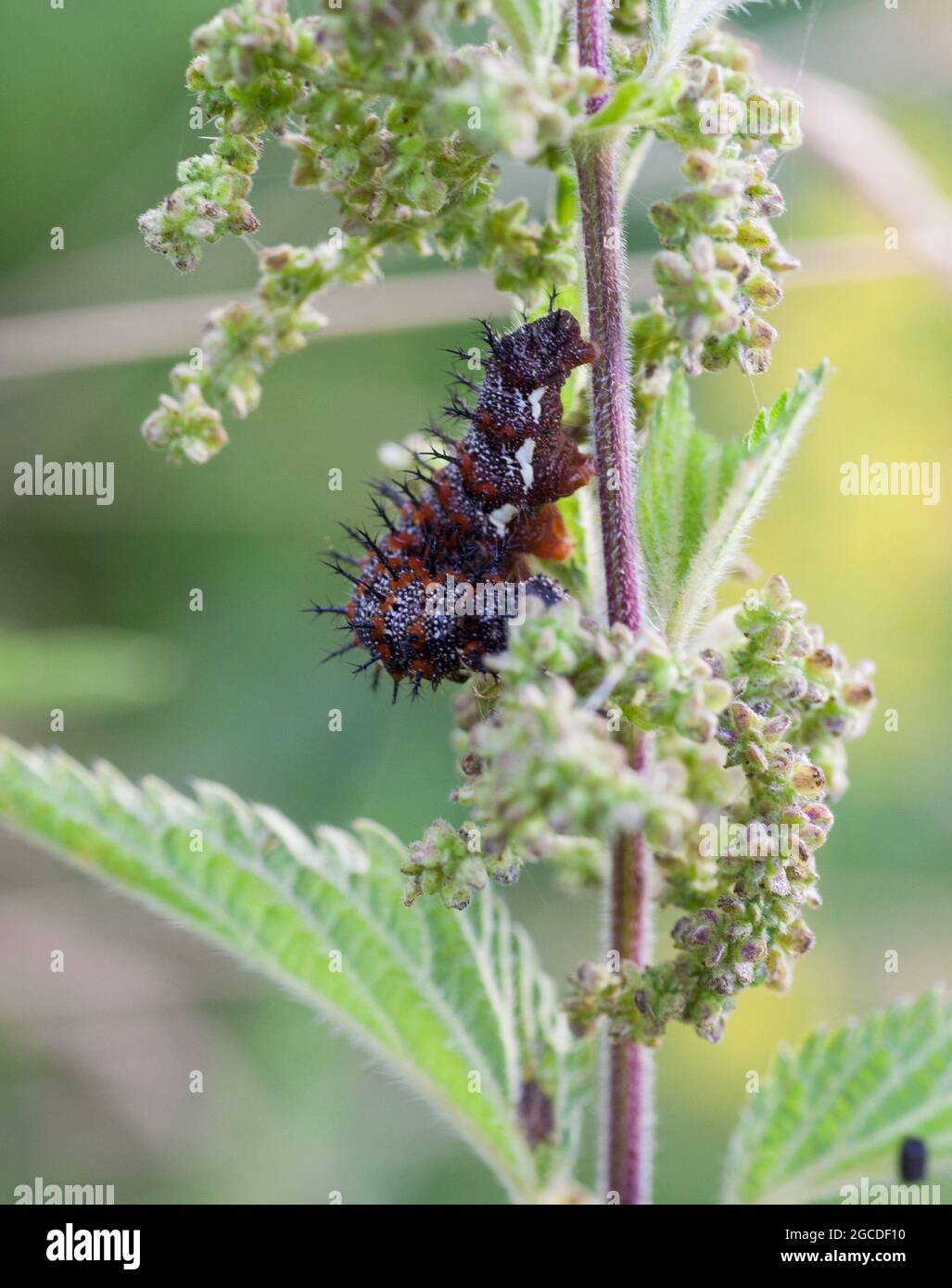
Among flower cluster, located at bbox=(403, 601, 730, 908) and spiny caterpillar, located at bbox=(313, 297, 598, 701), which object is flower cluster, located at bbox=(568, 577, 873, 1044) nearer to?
flower cluster, located at bbox=(403, 601, 730, 908)

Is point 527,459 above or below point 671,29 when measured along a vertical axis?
below

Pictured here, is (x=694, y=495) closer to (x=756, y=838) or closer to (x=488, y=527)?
(x=488, y=527)

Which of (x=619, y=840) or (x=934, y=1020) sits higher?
(x=619, y=840)

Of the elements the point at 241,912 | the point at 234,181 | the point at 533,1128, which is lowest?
the point at 533,1128

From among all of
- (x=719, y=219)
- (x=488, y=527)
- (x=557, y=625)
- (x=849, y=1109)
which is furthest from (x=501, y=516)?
(x=849, y=1109)
